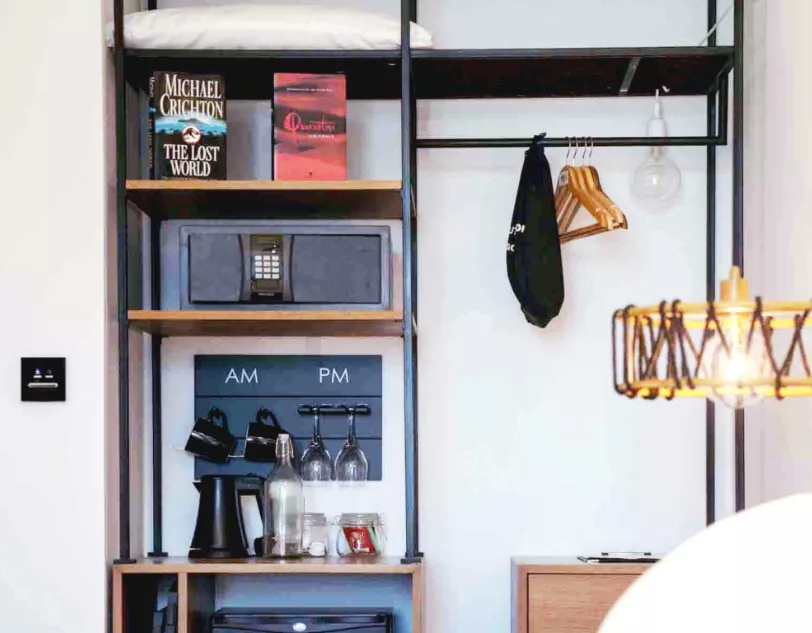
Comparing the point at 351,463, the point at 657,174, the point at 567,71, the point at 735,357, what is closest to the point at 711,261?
the point at 657,174

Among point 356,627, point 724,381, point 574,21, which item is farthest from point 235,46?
point 724,381

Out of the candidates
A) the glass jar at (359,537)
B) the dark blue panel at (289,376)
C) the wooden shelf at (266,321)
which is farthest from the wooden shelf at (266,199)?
the glass jar at (359,537)

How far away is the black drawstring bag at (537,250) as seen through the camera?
9.39ft

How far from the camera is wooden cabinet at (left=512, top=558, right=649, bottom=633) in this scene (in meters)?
2.83

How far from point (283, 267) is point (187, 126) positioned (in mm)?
423

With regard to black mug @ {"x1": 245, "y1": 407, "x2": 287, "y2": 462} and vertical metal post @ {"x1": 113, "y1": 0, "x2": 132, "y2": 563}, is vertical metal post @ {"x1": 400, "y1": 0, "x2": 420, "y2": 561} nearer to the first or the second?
black mug @ {"x1": 245, "y1": 407, "x2": 287, "y2": 462}

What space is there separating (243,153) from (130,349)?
65 centimetres

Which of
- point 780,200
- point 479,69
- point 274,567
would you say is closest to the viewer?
point 274,567

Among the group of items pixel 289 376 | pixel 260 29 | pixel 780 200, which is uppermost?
pixel 260 29

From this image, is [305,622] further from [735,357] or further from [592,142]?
[735,357]

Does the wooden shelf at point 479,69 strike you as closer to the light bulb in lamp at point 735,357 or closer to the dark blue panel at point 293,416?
the dark blue panel at point 293,416

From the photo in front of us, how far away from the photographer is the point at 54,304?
2715mm

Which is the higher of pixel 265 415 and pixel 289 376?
pixel 289 376

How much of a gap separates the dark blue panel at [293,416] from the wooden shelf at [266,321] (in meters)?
Answer: 0.27
